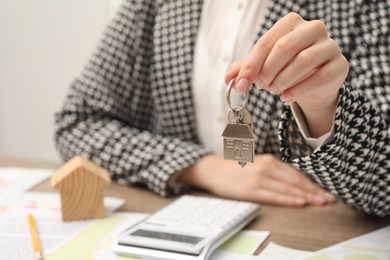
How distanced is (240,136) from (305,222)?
0.86ft

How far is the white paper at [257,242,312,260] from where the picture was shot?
2.41 ft

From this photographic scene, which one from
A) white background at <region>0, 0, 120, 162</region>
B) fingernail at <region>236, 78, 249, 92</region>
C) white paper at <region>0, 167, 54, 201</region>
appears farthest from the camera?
white background at <region>0, 0, 120, 162</region>

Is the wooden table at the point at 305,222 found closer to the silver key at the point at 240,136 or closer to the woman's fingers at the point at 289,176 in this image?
the woman's fingers at the point at 289,176

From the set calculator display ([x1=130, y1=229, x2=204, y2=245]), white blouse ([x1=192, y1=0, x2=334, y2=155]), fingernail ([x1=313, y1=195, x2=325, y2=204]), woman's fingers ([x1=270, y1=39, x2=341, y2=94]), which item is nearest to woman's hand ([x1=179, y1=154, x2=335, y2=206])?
fingernail ([x1=313, y1=195, x2=325, y2=204])

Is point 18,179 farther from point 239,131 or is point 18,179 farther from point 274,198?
point 239,131

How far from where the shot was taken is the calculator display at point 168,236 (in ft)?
2.44

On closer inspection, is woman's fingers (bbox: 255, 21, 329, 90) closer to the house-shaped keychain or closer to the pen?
the house-shaped keychain

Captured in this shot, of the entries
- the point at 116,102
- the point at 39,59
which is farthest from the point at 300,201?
the point at 39,59

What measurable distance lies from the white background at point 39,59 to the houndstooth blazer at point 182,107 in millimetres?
604

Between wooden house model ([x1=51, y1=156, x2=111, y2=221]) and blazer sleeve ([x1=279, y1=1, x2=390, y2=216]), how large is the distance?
29 cm

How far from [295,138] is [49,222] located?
1.19 feet

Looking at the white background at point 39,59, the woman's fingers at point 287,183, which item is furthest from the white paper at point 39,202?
the white background at point 39,59

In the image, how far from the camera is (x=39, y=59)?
6.28 feet

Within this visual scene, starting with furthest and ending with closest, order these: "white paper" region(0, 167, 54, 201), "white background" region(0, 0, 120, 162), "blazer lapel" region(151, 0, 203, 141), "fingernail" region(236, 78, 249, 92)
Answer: "white background" region(0, 0, 120, 162), "blazer lapel" region(151, 0, 203, 141), "white paper" region(0, 167, 54, 201), "fingernail" region(236, 78, 249, 92)
